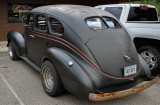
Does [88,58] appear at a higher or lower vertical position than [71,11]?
lower

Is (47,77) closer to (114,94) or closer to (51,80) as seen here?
(51,80)

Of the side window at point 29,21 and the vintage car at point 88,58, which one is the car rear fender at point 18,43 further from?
the vintage car at point 88,58

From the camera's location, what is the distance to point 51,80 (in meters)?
3.68

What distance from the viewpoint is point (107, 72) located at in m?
2.99

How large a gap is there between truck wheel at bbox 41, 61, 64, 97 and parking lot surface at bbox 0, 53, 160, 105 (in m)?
0.15

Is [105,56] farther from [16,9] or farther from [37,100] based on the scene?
[16,9]

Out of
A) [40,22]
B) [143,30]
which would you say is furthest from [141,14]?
[40,22]

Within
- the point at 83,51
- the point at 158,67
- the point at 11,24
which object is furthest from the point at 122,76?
the point at 11,24

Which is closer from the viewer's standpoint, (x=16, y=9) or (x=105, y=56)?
(x=105, y=56)

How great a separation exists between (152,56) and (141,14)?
162 cm

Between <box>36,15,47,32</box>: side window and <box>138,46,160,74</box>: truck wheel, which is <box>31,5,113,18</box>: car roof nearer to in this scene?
<box>36,15,47,32</box>: side window

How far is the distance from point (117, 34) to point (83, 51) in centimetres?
87

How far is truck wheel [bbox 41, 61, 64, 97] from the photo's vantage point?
3320 millimetres

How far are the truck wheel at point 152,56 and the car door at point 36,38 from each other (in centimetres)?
269
